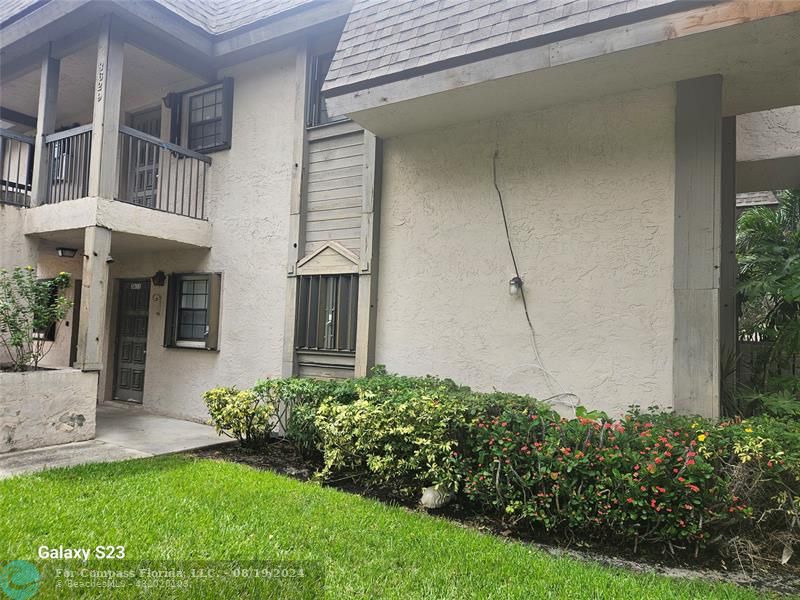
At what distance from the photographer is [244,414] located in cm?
609

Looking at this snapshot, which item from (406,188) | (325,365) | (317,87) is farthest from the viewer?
(317,87)

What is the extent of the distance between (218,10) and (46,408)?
674cm

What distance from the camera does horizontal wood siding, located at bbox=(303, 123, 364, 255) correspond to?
685 centimetres

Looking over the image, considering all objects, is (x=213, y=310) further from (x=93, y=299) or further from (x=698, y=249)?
(x=698, y=249)

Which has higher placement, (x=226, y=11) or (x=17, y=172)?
(x=226, y=11)

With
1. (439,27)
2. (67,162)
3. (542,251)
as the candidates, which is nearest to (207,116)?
(67,162)

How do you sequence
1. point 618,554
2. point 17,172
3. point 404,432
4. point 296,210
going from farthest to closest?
point 17,172 → point 296,210 → point 404,432 → point 618,554

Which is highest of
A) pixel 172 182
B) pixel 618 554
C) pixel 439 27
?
pixel 439 27

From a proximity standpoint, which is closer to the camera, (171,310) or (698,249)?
(698,249)

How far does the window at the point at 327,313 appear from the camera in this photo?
6.71 metres

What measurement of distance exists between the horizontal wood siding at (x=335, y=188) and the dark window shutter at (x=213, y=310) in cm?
178

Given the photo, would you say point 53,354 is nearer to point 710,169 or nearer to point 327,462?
point 327,462

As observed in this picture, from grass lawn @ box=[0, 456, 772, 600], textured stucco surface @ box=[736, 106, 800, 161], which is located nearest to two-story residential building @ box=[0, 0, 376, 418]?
grass lawn @ box=[0, 456, 772, 600]

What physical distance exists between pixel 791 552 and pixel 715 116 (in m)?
3.68
